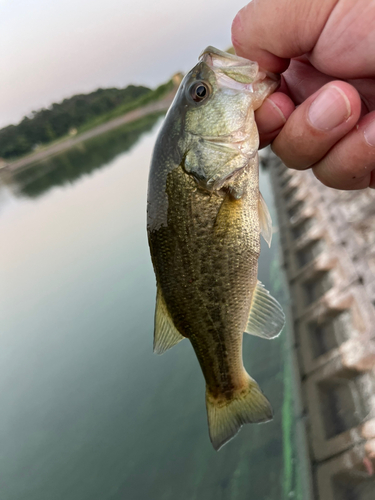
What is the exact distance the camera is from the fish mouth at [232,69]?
1.64 meters

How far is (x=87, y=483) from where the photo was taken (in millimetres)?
4914

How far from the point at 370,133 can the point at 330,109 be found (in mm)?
292

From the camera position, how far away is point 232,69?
5.41ft

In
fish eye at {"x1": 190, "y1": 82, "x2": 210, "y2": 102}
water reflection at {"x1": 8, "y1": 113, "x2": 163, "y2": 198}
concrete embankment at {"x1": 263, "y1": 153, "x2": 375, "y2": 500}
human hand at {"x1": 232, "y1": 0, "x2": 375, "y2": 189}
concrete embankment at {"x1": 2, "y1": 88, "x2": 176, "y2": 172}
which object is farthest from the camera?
concrete embankment at {"x1": 2, "y1": 88, "x2": 176, "y2": 172}

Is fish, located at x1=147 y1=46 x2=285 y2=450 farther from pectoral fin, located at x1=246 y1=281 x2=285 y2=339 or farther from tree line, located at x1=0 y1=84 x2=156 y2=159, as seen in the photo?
tree line, located at x1=0 y1=84 x2=156 y2=159

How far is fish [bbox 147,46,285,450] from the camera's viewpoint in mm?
1686

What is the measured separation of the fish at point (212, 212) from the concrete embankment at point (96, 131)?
6271 centimetres

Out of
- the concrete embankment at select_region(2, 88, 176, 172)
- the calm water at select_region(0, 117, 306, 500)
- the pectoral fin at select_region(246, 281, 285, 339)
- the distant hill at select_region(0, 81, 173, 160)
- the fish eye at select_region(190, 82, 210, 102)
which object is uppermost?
the distant hill at select_region(0, 81, 173, 160)

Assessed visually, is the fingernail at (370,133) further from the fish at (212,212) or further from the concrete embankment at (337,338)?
the concrete embankment at (337,338)

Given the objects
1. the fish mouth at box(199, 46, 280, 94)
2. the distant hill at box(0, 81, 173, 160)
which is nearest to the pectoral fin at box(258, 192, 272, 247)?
the fish mouth at box(199, 46, 280, 94)

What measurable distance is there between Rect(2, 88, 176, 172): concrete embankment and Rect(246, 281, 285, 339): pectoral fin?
207 ft

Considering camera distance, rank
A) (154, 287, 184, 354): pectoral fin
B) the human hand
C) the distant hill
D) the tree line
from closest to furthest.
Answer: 1. the human hand
2. (154, 287, 184, 354): pectoral fin
3. the distant hill
4. the tree line

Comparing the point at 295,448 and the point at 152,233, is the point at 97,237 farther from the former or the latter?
the point at 152,233

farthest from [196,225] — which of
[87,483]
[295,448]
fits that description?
[87,483]
